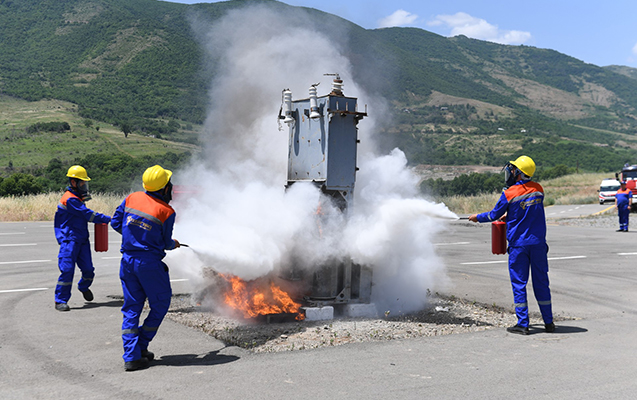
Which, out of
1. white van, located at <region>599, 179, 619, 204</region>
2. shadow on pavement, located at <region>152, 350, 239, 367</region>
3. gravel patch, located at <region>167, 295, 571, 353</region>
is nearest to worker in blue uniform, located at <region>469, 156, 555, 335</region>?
gravel patch, located at <region>167, 295, 571, 353</region>

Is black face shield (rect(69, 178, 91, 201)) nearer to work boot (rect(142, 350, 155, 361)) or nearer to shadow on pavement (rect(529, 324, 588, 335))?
work boot (rect(142, 350, 155, 361))

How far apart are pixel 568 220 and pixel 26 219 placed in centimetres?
2653

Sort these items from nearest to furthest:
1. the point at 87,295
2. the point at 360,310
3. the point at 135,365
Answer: the point at 135,365, the point at 360,310, the point at 87,295

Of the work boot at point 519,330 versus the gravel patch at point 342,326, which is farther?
the work boot at point 519,330

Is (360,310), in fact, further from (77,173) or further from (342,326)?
(77,173)

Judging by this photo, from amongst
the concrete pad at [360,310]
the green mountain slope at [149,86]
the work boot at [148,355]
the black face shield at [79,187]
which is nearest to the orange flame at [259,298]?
the concrete pad at [360,310]

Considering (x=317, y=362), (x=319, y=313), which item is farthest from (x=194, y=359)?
(x=319, y=313)

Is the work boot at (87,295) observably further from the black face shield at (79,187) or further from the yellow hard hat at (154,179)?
the yellow hard hat at (154,179)

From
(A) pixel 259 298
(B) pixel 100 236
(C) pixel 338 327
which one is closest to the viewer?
(C) pixel 338 327

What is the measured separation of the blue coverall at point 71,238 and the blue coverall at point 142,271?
2693 millimetres

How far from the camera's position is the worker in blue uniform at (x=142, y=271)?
545cm

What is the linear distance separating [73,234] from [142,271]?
346 cm

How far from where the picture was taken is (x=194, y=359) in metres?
5.79

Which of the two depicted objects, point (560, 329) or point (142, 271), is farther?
point (560, 329)
